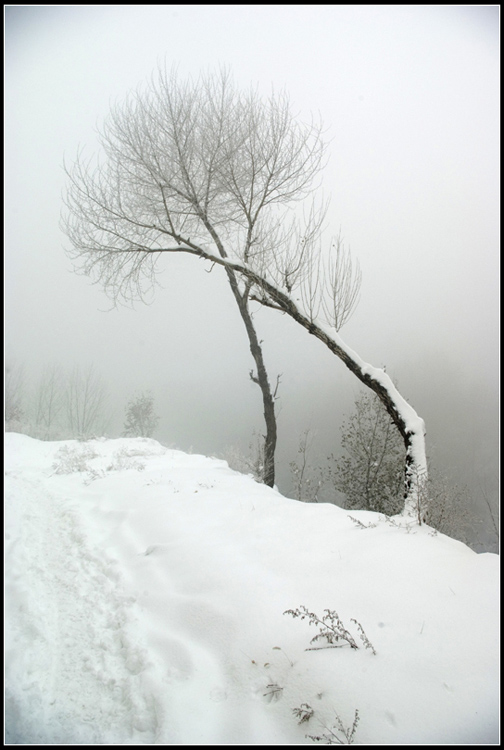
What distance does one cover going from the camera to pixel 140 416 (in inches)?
1261

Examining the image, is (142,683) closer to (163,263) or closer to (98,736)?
(98,736)

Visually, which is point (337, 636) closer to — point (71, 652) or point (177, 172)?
point (71, 652)

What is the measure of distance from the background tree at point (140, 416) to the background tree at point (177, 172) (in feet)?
83.9

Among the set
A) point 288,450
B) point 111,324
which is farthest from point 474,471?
point 111,324

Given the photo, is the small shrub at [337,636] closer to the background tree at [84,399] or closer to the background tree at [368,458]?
the background tree at [368,458]

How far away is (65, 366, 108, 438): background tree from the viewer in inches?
1448

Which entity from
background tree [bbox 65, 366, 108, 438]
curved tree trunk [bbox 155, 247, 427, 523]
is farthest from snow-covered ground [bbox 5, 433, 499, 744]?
background tree [bbox 65, 366, 108, 438]

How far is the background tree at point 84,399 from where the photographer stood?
3678cm

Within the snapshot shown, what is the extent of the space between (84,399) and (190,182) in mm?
35476

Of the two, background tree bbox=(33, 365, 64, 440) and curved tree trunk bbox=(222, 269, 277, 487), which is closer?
curved tree trunk bbox=(222, 269, 277, 487)

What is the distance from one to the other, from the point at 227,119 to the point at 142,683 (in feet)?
30.2

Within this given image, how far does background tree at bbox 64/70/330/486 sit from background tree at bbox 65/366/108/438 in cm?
3274

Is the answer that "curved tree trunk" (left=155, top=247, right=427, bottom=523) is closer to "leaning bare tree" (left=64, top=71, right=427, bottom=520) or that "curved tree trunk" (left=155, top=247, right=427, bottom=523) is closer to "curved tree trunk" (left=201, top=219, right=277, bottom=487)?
"leaning bare tree" (left=64, top=71, right=427, bottom=520)

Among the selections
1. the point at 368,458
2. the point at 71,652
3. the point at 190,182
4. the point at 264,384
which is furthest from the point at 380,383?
the point at 368,458
